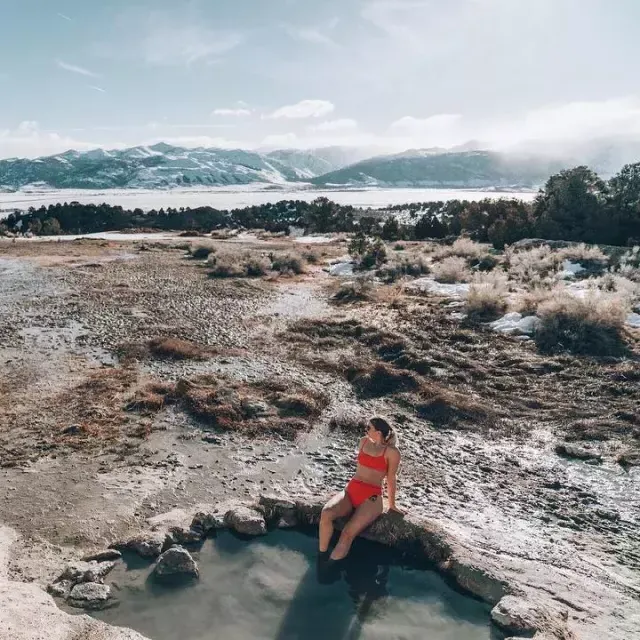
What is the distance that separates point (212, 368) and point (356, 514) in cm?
667

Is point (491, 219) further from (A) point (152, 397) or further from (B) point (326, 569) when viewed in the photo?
(B) point (326, 569)

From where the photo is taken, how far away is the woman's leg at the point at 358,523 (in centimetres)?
560

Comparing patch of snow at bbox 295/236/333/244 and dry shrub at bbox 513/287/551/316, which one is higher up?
patch of snow at bbox 295/236/333/244

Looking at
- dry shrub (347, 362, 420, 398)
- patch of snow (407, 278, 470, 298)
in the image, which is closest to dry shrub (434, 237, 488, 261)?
patch of snow (407, 278, 470, 298)

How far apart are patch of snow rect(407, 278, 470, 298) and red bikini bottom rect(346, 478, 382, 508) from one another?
1316 cm

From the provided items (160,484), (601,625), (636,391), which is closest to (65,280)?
(160,484)

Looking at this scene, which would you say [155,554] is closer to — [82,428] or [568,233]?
[82,428]

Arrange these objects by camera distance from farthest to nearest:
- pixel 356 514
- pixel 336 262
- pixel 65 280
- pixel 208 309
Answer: pixel 336 262 < pixel 65 280 < pixel 208 309 < pixel 356 514

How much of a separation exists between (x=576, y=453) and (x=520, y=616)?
400cm

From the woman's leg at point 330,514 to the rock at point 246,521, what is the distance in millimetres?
730

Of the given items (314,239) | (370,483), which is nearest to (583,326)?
(370,483)

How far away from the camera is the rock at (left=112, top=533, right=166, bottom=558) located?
556 centimetres

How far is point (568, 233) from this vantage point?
28328mm

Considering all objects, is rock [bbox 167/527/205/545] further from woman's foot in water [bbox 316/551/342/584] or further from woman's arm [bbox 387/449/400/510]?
woman's arm [bbox 387/449/400/510]
